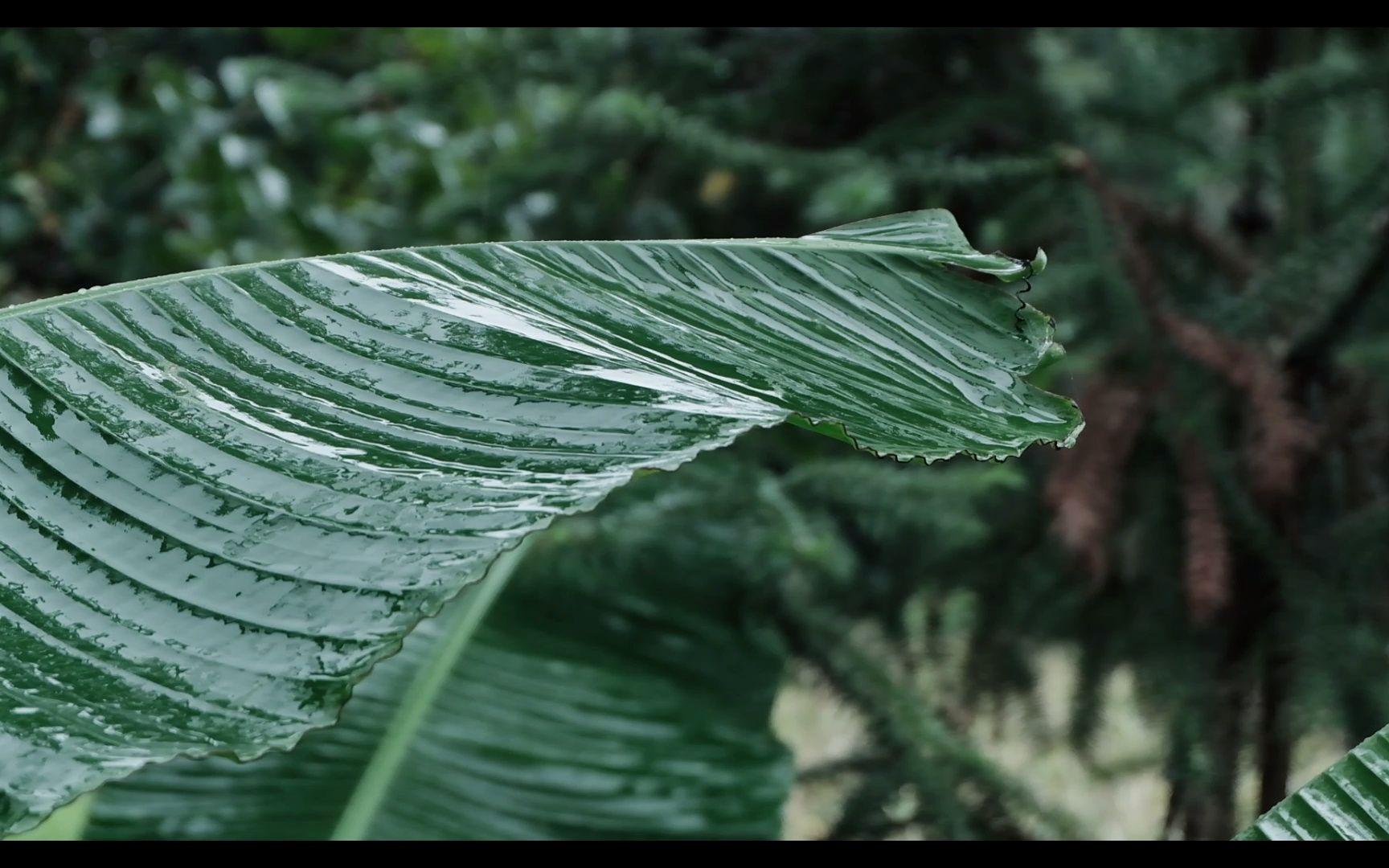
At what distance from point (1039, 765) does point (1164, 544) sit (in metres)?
0.67

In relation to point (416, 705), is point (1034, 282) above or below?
above

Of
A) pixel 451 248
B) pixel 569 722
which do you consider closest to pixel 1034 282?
pixel 569 722

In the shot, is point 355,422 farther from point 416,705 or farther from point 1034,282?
point 1034,282

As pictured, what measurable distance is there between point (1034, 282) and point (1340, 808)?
85 centimetres

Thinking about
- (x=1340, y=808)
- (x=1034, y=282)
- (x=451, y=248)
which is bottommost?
(x=1340, y=808)

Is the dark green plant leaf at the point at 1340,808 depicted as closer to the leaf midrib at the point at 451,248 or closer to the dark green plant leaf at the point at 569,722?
the leaf midrib at the point at 451,248

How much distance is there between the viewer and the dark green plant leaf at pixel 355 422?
292 millimetres

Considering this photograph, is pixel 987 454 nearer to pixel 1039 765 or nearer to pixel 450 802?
pixel 450 802

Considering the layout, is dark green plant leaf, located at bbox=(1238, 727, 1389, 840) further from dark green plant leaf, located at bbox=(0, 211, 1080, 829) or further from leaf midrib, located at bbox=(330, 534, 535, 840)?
leaf midrib, located at bbox=(330, 534, 535, 840)

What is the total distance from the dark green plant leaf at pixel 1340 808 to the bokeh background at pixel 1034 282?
1.94 ft

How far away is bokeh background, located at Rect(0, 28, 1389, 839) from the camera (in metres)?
1.08

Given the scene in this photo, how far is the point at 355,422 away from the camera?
1.13ft

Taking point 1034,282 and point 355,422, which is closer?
point 355,422
